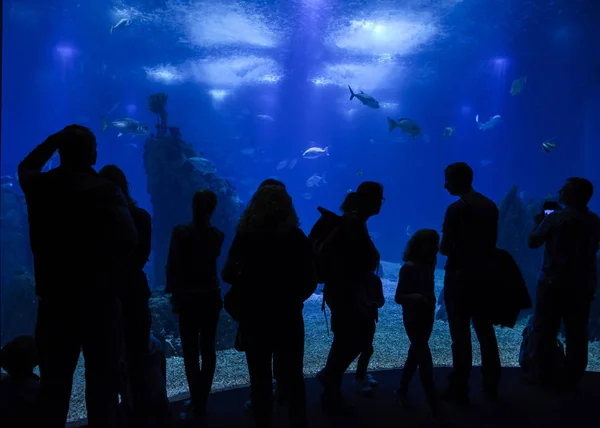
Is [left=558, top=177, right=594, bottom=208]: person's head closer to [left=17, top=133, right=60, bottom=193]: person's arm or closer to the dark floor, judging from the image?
the dark floor

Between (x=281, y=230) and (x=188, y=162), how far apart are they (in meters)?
11.1

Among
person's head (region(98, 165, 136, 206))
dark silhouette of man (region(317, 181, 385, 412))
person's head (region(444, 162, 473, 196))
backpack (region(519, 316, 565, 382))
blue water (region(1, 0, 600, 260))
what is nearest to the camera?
person's head (region(98, 165, 136, 206))

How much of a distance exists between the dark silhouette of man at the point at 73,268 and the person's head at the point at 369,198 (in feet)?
5.69

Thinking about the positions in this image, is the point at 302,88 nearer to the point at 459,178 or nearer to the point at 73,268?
the point at 459,178

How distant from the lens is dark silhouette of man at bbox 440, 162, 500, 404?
3.32 meters

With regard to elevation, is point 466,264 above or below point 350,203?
below

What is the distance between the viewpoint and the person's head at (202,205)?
3281 mm

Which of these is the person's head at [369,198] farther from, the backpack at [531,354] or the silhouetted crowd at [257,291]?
the backpack at [531,354]

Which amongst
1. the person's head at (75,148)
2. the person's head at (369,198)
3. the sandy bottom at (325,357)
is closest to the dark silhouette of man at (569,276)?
the sandy bottom at (325,357)

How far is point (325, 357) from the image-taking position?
6.18 metres

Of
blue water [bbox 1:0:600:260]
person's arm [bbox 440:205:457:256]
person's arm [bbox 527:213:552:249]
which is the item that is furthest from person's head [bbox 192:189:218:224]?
blue water [bbox 1:0:600:260]

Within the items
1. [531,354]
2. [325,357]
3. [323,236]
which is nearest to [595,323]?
[531,354]

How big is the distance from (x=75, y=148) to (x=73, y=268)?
27.1 inches

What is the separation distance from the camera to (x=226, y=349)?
686cm
